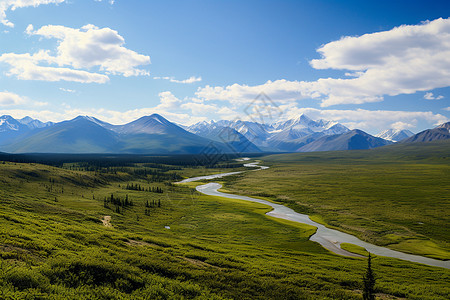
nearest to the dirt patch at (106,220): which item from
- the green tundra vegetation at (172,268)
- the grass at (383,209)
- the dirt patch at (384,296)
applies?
the green tundra vegetation at (172,268)

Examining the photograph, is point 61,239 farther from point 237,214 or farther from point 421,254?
point 421,254

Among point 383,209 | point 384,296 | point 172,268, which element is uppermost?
point 172,268

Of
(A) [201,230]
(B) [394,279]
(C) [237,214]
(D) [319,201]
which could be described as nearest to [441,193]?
(D) [319,201]

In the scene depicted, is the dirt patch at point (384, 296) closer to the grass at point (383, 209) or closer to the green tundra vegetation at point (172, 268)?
the green tundra vegetation at point (172, 268)

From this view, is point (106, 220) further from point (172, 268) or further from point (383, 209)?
point (383, 209)

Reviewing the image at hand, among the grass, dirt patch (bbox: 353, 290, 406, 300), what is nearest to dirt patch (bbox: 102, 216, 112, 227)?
dirt patch (bbox: 353, 290, 406, 300)

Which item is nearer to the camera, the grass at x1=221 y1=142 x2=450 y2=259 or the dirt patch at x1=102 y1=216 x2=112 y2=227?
the dirt patch at x1=102 y1=216 x2=112 y2=227

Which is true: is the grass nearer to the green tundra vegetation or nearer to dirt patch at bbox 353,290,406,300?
the green tundra vegetation

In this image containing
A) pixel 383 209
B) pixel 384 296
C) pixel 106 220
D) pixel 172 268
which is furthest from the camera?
pixel 383 209

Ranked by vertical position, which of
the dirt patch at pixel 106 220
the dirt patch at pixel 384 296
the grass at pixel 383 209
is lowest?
the grass at pixel 383 209

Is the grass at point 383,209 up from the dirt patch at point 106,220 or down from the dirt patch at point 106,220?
down

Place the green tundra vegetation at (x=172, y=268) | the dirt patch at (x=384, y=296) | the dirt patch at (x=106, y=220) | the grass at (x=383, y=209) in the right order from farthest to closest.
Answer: the grass at (x=383, y=209)
the dirt patch at (x=106, y=220)
the dirt patch at (x=384, y=296)
the green tundra vegetation at (x=172, y=268)

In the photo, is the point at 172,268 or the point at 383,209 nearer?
the point at 172,268

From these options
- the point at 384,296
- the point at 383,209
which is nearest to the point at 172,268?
the point at 384,296
